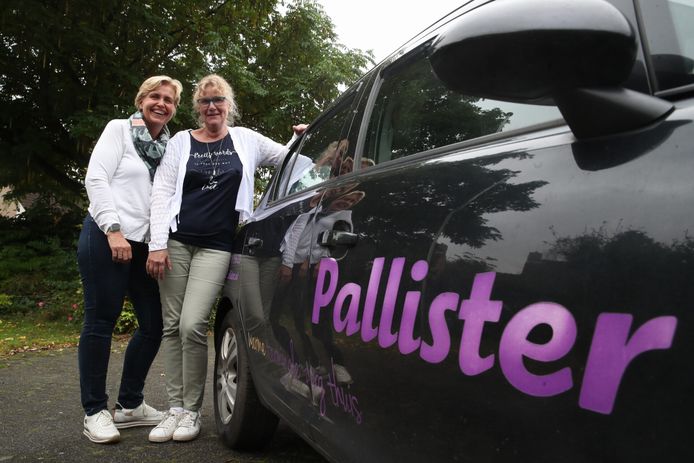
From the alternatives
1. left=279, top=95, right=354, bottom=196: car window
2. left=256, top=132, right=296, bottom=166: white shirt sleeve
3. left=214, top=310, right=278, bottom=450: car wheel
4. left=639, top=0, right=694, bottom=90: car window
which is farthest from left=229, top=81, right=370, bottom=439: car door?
left=639, top=0, right=694, bottom=90: car window

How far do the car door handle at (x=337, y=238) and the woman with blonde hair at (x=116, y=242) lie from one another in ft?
4.71

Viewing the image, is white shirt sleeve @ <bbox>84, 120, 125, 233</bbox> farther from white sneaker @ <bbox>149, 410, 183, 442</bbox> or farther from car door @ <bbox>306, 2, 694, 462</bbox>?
car door @ <bbox>306, 2, 694, 462</bbox>

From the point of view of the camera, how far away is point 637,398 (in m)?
0.87

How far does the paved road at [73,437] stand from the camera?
295cm

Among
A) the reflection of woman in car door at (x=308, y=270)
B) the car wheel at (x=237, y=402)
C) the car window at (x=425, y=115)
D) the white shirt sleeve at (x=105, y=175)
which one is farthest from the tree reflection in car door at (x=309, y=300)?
the white shirt sleeve at (x=105, y=175)

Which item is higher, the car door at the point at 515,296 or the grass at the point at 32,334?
the car door at the point at 515,296

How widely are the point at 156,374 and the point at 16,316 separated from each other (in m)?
5.30

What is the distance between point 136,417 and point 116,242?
1.14m

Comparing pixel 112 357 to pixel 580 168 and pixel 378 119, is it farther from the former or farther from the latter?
pixel 580 168

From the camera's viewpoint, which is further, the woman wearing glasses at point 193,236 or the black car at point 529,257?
the woman wearing glasses at point 193,236

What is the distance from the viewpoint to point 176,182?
10.5 feet

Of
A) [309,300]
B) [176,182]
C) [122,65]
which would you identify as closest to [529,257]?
[309,300]

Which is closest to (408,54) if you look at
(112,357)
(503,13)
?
(503,13)

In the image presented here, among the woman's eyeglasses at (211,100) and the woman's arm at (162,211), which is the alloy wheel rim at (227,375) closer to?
the woman's arm at (162,211)
